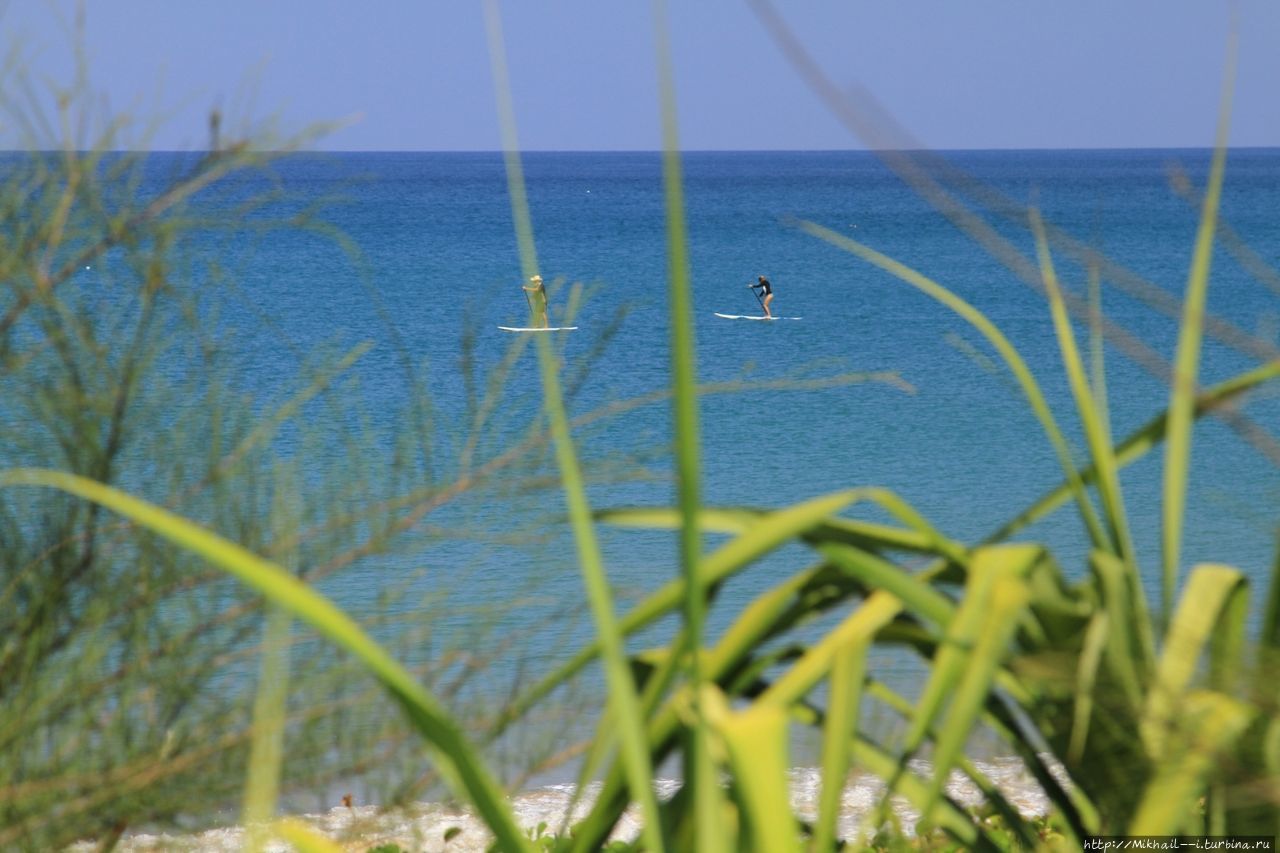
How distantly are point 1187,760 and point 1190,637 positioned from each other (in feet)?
0.35

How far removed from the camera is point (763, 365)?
1775 cm

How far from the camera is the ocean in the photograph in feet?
5.53

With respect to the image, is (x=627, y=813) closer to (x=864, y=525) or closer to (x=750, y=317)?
(x=864, y=525)

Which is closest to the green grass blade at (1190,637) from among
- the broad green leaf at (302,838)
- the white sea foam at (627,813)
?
the broad green leaf at (302,838)

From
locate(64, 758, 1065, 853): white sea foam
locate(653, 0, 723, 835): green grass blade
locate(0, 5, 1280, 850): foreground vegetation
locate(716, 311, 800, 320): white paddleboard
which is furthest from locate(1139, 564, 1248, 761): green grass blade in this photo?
locate(716, 311, 800, 320): white paddleboard

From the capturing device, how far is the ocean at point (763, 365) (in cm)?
169

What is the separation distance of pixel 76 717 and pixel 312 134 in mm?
643

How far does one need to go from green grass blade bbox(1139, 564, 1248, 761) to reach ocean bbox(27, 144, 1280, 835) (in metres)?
0.05

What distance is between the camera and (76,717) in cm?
140

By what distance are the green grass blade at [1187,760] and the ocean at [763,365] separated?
14 centimetres

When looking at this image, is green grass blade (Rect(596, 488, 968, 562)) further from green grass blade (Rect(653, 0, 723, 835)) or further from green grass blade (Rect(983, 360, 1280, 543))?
green grass blade (Rect(653, 0, 723, 835))

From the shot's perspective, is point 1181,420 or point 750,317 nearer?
point 1181,420

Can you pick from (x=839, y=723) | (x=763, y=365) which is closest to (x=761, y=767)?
(x=839, y=723)

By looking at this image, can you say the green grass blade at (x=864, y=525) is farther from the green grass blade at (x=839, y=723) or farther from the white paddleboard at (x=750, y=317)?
the white paddleboard at (x=750, y=317)
